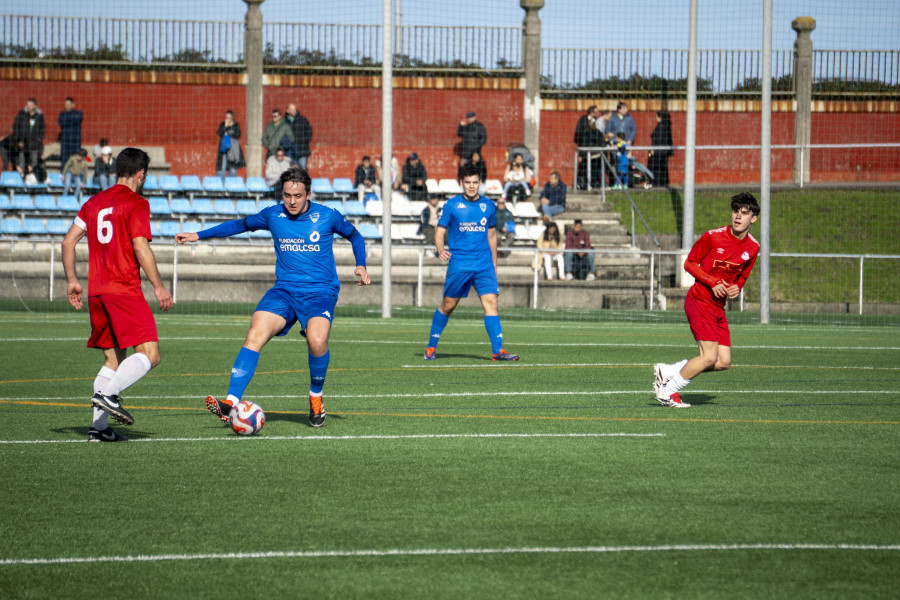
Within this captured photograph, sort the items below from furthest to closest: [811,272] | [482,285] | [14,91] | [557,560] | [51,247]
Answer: [14,91], [811,272], [51,247], [482,285], [557,560]

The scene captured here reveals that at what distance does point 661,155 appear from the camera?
101 ft

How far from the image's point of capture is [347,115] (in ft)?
108

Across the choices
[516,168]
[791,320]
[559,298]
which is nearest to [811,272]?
[791,320]

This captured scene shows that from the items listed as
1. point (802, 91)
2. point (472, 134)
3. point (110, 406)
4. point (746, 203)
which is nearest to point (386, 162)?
point (472, 134)

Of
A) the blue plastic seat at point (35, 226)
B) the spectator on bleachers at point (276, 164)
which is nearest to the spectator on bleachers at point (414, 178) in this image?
the spectator on bleachers at point (276, 164)

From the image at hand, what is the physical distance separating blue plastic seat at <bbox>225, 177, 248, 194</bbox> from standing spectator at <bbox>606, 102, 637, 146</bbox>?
9.94 m

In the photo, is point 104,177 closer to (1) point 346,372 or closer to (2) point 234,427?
(1) point 346,372

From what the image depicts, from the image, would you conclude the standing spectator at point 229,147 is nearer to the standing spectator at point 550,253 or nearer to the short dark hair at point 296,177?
the standing spectator at point 550,253

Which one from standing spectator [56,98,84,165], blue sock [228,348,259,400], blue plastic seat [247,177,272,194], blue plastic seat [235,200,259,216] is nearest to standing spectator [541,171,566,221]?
blue plastic seat [247,177,272,194]

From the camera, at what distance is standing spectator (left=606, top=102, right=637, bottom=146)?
29.8 metres

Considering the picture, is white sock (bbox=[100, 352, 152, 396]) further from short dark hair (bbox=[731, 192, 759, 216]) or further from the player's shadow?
short dark hair (bbox=[731, 192, 759, 216])

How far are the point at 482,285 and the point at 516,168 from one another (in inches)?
622

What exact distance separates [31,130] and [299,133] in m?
6.77

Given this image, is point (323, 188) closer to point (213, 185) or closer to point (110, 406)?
point (213, 185)
